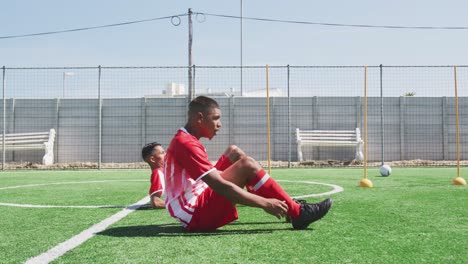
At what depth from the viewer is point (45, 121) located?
16.8 m

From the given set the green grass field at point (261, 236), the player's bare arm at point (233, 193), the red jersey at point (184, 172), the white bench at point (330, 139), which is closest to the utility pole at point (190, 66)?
the white bench at point (330, 139)

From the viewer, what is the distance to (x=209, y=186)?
3393 mm

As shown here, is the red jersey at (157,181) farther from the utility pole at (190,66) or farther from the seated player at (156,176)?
the utility pole at (190,66)

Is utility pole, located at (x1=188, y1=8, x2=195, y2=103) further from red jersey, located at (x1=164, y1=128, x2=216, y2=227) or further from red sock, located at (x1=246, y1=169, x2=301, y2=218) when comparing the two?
red sock, located at (x1=246, y1=169, x2=301, y2=218)

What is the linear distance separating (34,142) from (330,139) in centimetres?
1064

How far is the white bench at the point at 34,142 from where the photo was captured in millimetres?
16125

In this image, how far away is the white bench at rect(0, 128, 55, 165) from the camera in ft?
52.9

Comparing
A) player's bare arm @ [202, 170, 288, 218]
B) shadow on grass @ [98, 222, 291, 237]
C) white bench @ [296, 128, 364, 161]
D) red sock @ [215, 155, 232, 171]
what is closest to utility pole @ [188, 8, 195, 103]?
white bench @ [296, 128, 364, 161]

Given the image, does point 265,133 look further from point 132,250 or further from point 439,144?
point 132,250

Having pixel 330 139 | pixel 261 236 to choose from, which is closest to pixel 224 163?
pixel 261 236

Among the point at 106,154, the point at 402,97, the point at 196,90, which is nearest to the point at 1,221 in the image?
the point at 196,90

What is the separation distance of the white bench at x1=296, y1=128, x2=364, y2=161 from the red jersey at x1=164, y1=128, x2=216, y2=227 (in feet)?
42.4

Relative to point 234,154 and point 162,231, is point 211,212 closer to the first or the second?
point 162,231

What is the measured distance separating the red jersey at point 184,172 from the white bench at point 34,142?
541 inches
